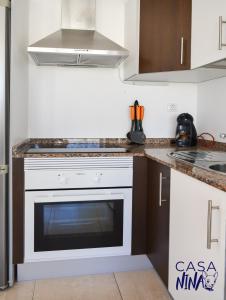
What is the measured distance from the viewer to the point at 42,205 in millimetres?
1852

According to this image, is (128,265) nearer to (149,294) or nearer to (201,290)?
(149,294)

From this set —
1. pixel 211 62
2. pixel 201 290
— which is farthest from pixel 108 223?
pixel 211 62

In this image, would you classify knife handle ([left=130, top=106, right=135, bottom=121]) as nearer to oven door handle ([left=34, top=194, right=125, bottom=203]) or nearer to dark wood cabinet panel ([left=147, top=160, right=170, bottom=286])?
dark wood cabinet panel ([left=147, top=160, right=170, bottom=286])

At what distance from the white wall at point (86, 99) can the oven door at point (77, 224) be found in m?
0.74

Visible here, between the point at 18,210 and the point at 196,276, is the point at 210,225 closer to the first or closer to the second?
the point at 196,276

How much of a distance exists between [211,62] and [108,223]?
1.16 m

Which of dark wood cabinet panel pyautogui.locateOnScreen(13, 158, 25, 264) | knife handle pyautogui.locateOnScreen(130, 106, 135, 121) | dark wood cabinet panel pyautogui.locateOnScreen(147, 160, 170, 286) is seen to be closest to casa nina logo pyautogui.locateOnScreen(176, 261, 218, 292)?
dark wood cabinet panel pyautogui.locateOnScreen(147, 160, 170, 286)

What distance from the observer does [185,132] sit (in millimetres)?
2359

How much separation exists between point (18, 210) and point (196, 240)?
1.11m

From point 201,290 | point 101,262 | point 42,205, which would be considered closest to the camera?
point 201,290

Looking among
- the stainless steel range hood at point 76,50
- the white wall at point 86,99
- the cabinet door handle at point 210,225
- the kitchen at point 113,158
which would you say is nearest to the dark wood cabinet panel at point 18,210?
the kitchen at point 113,158

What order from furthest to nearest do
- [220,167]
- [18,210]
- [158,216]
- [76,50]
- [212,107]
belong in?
[212,107] < [76,50] < [18,210] < [158,216] < [220,167]

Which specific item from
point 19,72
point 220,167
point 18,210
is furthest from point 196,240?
point 19,72

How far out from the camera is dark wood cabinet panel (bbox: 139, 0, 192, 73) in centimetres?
191
